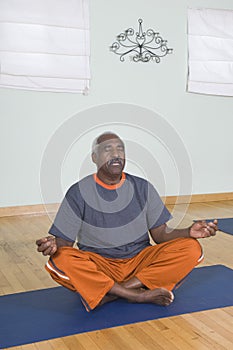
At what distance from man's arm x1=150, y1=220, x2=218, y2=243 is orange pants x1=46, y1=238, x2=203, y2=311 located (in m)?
0.04

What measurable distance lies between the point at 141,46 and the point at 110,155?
9.72 feet

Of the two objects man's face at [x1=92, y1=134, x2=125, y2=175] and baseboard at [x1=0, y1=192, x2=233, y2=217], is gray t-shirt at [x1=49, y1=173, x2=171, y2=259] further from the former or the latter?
baseboard at [x1=0, y1=192, x2=233, y2=217]

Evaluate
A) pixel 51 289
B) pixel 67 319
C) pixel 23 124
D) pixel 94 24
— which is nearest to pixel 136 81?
pixel 94 24

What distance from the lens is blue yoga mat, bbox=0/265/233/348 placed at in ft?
7.16

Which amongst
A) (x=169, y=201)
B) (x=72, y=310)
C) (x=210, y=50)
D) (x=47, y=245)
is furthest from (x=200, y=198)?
(x=47, y=245)

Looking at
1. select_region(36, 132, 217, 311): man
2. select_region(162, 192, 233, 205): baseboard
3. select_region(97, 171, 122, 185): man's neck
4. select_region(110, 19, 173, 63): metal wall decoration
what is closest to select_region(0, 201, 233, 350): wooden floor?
select_region(36, 132, 217, 311): man

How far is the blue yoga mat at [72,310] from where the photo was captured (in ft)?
7.16

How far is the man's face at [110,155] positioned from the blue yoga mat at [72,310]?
26.9 inches

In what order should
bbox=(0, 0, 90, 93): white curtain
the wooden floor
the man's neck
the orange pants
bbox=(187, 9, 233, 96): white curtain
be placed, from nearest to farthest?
the wooden floor
the orange pants
the man's neck
bbox=(0, 0, 90, 93): white curtain
bbox=(187, 9, 233, 96): white curtain

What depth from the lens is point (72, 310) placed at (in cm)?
242

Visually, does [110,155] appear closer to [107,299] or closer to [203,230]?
[203,230]

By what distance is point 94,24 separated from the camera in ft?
16.5

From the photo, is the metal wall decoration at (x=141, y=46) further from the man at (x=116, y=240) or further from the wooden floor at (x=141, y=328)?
the man at (x=116, y=240)

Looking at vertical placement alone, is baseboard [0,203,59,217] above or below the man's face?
below
